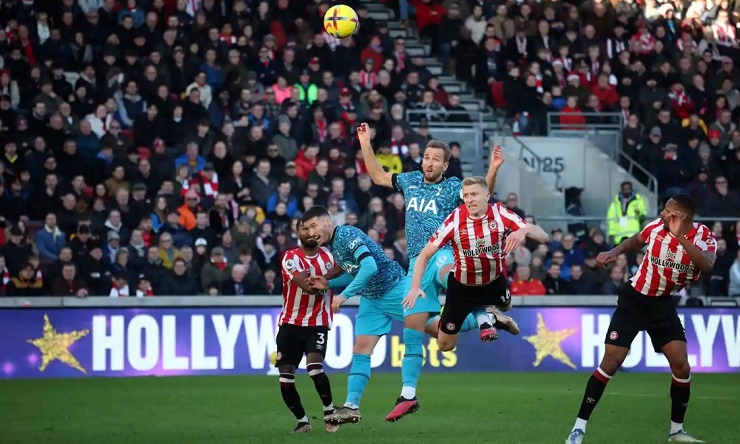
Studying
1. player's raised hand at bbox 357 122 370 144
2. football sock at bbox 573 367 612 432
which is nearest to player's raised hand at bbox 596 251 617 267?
football sock at bbox 573 367 612 432

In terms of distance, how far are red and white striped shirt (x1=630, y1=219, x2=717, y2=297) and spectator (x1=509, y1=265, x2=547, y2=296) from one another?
10134mm

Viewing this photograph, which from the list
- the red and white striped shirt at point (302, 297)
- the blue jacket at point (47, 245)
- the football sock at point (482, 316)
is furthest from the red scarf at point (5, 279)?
the football sock at point (482, 316)

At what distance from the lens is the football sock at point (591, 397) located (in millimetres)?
10737

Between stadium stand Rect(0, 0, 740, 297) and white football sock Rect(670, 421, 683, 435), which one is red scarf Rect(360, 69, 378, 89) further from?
white football sock Rect(670, 421, 683, 435)

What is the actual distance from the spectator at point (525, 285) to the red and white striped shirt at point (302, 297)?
372 inches

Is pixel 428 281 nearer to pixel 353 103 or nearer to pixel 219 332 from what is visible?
pixel 219 332

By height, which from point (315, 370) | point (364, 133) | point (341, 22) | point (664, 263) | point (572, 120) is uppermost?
point (341, 22)

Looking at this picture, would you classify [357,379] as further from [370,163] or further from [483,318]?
[370,163]

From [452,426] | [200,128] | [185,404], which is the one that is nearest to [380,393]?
[185,404]

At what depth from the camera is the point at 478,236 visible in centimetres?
1127

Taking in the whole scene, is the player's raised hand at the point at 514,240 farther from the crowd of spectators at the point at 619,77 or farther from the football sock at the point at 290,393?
the crowd of spectators at the point at 619,77

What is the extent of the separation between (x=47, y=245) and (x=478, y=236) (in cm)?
1055

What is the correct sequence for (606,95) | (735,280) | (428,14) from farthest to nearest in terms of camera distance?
(428,14), (606,95), (735,280)

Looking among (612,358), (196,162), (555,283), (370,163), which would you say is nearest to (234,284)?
(196,162)
